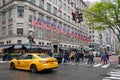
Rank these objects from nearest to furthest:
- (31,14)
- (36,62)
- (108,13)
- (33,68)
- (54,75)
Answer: (54,75), (36,62), (33,68), (108,13), (31,14)

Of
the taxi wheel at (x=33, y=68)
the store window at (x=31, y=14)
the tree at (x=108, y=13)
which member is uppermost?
the store window at (x=31, y=14)

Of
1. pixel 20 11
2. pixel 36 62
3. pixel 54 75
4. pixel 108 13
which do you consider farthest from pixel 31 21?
pixel 54 75

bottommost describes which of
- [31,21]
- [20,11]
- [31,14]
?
[31,21]

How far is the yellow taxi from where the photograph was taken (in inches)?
589

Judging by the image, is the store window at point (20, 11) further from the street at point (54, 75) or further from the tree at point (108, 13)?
the street at point (54, 75)

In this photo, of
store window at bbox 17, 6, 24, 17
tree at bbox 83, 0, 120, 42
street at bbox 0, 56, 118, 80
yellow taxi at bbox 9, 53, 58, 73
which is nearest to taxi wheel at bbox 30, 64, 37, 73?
yellow taxi at bbox 9, 53, 58, 73

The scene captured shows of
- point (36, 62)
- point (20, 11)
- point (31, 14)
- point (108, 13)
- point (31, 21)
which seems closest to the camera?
point (36, 62)

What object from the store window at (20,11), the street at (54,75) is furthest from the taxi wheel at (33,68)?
the store window at (20,11)

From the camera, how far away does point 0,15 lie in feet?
162

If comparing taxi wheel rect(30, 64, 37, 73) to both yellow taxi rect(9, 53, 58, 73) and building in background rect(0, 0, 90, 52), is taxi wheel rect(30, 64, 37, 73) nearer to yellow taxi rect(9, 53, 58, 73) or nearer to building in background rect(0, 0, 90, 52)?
yellow taxi rect(9, 53, 58, 73)

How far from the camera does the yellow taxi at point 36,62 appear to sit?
1495 centimetres

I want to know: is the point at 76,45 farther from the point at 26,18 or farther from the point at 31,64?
the point at 31,64

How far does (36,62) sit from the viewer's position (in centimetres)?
1519

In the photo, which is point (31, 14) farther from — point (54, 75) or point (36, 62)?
point (54, 75)
